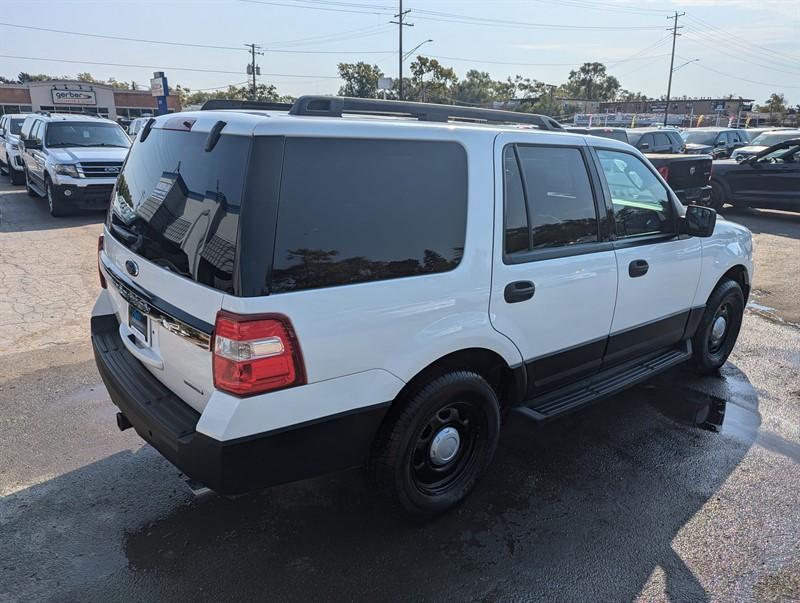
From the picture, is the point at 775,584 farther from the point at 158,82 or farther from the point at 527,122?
the point at 158,82

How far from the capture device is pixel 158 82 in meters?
24.0

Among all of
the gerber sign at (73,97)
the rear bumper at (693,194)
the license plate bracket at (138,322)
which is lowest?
the license plate bracket at (138,322)

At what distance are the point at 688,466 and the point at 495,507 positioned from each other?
4.42 ft

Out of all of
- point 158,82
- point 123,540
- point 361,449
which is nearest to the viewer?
point 361,449

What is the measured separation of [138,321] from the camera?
9.39 feet

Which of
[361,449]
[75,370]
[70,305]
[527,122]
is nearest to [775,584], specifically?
[361,449]

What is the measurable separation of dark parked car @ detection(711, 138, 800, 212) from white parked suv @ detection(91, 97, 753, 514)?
11540mm

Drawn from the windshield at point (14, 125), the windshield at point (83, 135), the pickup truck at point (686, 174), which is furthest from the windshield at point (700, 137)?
the windshield at point (14, 125)

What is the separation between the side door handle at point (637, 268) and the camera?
3.63 m

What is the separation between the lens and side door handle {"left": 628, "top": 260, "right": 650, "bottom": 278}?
363 cm

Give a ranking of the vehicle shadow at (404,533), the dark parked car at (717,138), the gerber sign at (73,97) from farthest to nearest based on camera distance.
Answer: the gerber sign at (73,97)
the dark parked car at (717,138)
the vehicle shadow at (404,533)

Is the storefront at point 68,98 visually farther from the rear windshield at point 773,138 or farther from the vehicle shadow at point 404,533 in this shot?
the vehicle shadow at point 404,533

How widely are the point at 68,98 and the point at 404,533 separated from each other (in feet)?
242

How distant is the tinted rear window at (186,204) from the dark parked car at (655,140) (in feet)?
50.4
